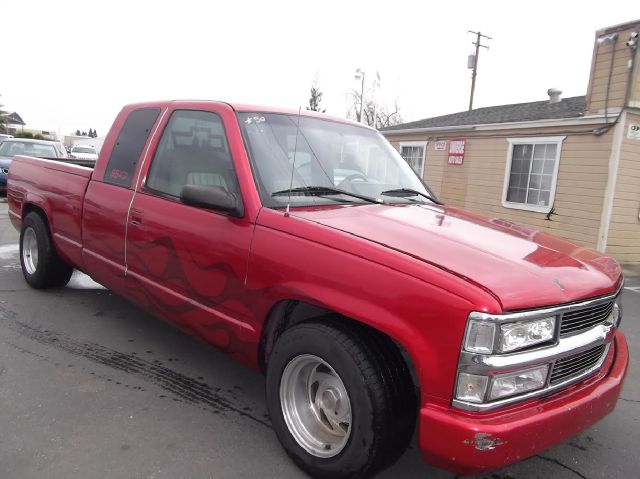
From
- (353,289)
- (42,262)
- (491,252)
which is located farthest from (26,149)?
(491,252)

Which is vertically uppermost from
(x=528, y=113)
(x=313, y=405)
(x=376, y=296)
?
(x=528, y=113)

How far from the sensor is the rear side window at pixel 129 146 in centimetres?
377

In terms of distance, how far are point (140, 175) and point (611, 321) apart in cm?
305

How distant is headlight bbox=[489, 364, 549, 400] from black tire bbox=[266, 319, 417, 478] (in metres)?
0.41

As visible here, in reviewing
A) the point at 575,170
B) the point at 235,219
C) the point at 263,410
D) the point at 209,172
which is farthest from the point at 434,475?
the point at 575,170

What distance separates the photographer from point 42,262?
16.4 feet

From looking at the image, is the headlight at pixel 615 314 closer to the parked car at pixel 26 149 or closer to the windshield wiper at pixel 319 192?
the windshield wiper at pixel 319 192

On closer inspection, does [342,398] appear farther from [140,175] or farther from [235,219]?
[140,175]

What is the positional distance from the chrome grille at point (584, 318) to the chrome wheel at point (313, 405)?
1.02 m

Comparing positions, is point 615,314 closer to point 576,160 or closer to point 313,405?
point 313,405

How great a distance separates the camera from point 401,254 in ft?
7.18

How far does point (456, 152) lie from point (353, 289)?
43.1ft

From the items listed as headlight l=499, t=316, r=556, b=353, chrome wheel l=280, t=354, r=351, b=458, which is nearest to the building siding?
headlight l=499, t=316, r=556, b=353

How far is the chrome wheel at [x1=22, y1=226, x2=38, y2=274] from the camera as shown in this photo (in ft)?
17.0
